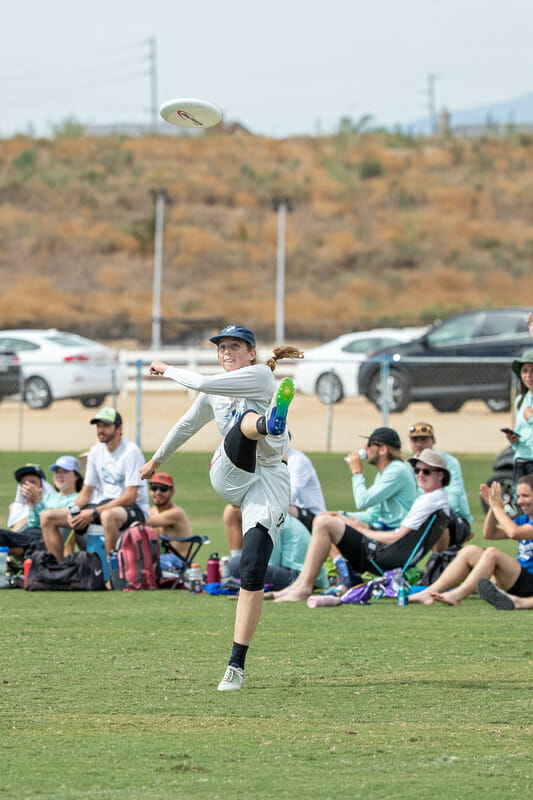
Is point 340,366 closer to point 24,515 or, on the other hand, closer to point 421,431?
point 24,515

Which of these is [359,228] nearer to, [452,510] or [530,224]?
[530,224]

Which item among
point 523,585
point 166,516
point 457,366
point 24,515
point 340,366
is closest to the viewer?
point 523,585

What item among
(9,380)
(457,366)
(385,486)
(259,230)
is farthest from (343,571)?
(259,230)

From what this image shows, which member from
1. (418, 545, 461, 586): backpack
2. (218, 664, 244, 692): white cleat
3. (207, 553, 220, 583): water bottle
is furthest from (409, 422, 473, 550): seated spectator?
(218, 664, 244, 692): white cleat

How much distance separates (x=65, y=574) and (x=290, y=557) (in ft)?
6.14

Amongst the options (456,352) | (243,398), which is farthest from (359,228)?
(243,398)

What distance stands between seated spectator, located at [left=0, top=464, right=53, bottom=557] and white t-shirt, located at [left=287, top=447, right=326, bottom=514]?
235 cm

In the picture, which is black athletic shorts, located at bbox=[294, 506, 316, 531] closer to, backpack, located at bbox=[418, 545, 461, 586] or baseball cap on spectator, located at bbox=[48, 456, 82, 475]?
backpack, located at bbox=[418, 545, 461, 586]

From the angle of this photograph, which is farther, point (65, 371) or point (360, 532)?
point (65, 371)

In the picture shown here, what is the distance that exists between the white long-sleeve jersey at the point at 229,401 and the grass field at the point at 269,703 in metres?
1.23

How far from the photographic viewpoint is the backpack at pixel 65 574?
32.9 ft

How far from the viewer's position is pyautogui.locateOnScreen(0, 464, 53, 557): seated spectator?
10797 mm

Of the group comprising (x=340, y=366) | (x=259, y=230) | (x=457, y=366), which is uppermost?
(x=259, y=230)

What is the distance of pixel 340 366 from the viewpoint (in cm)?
2716
